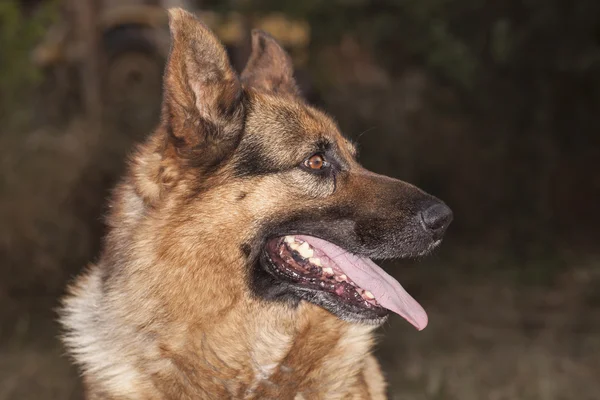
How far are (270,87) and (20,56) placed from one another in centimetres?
528

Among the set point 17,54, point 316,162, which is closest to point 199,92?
point 316,162

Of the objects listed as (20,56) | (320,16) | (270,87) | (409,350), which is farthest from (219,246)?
(320,16)

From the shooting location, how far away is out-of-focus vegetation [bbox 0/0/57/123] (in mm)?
8258

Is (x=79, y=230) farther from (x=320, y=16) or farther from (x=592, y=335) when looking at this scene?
(x=592, y=335)

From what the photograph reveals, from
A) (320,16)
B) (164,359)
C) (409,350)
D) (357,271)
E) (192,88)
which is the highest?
(192,88)

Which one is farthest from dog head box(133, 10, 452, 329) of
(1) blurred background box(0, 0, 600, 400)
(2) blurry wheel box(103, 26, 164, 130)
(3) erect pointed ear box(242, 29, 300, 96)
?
(2) blurry wheel box(103, 26, 164, 130)

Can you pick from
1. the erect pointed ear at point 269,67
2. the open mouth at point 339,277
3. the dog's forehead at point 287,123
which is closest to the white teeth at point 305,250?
the open mouth at point 339,277

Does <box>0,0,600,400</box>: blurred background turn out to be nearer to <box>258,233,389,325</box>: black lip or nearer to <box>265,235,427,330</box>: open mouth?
<box>265,235,427,330</box>: open mouth

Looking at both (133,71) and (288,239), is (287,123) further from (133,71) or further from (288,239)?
(133,71)

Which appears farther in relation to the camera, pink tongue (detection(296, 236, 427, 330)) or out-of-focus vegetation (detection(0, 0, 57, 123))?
out-of-focus vegetation (detection(0, 0, 57, 123))

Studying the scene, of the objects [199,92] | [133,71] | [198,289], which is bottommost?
[133,71]

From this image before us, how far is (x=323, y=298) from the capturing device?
333 centimetres

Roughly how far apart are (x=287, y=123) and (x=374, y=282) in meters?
0.82

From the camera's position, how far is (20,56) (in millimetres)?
8461
